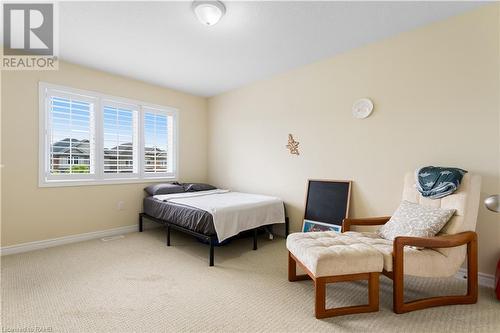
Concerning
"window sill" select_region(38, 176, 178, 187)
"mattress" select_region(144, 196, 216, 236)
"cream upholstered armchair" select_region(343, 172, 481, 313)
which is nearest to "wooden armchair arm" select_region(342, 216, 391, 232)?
"cream upholstered armchair" select_region(343, 172, 481, 313)

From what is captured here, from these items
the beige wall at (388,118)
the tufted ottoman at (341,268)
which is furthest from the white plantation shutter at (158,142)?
the tufted ottoman at (341,268)

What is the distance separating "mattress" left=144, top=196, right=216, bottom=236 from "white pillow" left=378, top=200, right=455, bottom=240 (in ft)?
5.80

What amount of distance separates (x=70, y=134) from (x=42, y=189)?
31.5 inches

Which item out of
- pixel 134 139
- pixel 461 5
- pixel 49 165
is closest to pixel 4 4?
pixel 49 165

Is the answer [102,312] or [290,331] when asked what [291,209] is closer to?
[290,331]

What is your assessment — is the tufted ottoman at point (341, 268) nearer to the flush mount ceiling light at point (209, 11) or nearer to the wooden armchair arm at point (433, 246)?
the wooden armchair arm at point (433, 246)

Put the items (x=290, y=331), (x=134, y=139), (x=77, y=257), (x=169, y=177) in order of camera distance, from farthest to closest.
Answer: (x=169, y=177)
(x=134, y=139)
(x=77, y=257)
(x=290, y=331)

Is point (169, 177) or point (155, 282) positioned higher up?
point (169, 177)

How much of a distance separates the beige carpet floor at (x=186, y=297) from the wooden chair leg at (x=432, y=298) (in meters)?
0.05

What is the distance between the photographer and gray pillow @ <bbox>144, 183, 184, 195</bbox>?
399 cm

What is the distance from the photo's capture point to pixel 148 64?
3.46 metres

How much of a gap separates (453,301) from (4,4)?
14.8ft

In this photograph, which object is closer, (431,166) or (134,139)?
(431,166)

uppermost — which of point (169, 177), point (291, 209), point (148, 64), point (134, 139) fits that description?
point (148, 64)
